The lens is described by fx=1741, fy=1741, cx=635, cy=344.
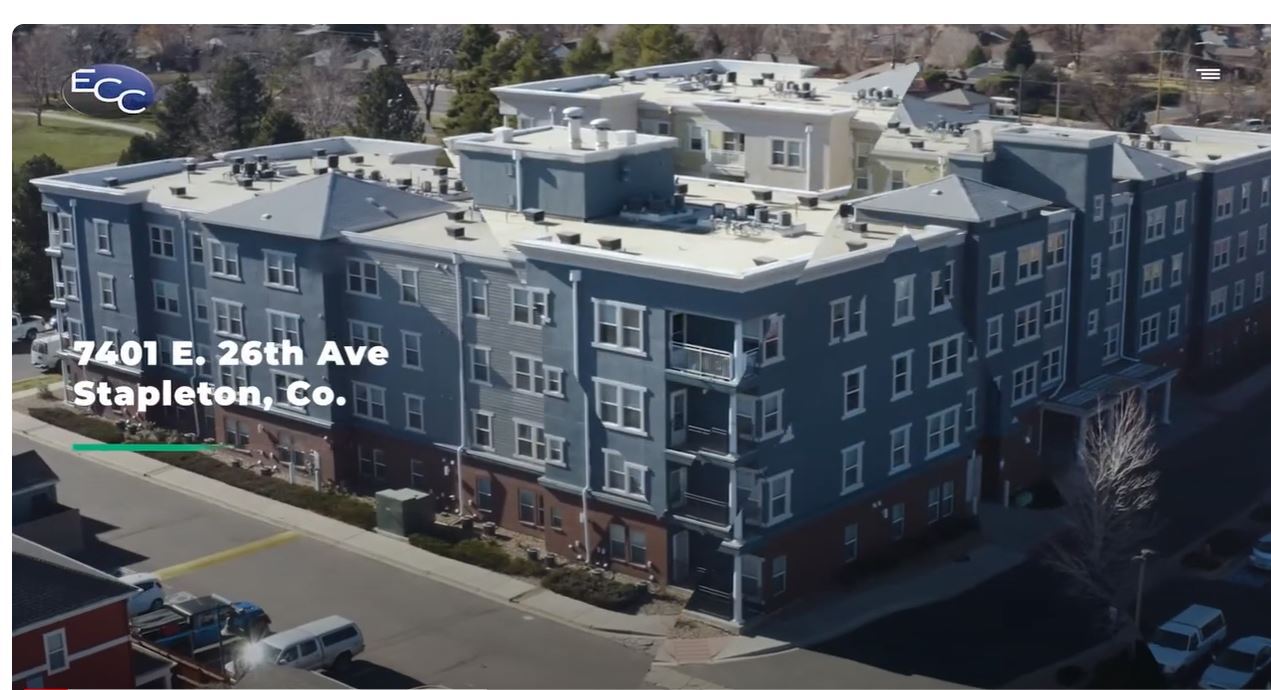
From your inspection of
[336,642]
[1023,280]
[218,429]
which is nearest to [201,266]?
[218,429]

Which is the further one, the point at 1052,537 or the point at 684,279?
the point at 1052,537

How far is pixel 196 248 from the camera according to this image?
123 ft

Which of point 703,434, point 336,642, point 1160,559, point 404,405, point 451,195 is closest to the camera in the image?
point 336,642

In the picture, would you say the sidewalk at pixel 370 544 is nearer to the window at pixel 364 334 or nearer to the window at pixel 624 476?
the window at pixel 624 476

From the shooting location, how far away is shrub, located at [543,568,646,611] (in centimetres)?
3023

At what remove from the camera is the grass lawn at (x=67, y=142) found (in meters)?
30.4

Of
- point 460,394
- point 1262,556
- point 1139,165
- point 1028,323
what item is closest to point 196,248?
point 460,394

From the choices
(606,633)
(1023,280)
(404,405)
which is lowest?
(606,633)

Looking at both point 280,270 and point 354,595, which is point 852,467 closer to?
point 354,595

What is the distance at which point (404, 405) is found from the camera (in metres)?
35.2

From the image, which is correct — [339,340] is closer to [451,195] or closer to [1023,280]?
[451,195]

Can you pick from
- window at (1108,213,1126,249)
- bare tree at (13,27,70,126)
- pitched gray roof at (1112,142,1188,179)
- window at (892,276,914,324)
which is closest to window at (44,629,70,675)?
bare tree at (13,27,70,126)

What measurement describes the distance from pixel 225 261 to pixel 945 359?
49.5ft

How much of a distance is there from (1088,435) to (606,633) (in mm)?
11802
